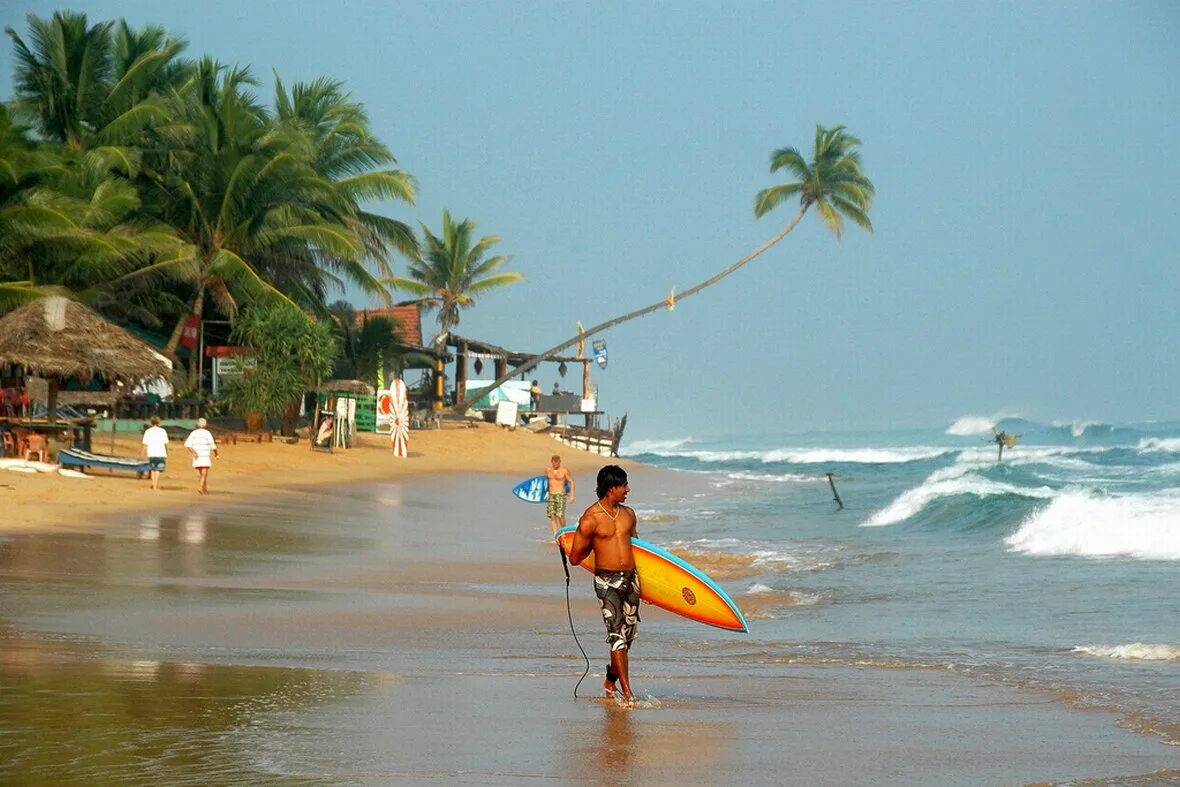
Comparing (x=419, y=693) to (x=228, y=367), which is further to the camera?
(x=228, y=367)

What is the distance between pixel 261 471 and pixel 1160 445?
2388 inches

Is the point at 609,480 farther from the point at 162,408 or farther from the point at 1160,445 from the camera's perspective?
the point at 1160,445

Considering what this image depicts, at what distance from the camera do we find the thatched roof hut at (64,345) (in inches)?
832

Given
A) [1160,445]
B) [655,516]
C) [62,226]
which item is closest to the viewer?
[655,516]

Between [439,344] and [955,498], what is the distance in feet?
87.1

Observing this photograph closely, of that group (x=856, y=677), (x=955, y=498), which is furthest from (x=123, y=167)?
(x=856, y=677)

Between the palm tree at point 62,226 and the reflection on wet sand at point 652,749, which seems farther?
the palm tree at point 62,226

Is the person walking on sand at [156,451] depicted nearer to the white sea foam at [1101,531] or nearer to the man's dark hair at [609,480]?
the white sea foam at [1101,531]

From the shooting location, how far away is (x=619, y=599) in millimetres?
6906

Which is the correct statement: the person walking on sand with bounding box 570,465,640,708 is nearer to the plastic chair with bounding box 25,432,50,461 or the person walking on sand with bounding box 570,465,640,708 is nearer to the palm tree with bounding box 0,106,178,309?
the plastic chair with bounding box 25,432,50,461

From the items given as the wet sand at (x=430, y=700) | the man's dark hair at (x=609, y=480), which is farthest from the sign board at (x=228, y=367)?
the man's dark hair at (x=609, y=480)

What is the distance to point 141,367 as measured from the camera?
2239 cm

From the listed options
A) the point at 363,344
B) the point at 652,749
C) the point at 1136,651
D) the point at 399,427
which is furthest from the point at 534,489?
the point at 363,344

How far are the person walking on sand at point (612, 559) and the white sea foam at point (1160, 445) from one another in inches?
2627
